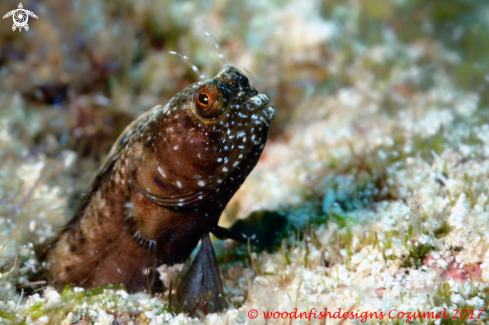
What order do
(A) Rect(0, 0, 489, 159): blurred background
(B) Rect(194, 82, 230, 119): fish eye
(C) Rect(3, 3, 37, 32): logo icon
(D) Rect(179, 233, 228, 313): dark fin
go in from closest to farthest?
(B) Rect(194, 82, 230, 119): fish eye → (D) Rect(179, 233, 228, 313): dark fin → (C) Rect(3, 3, 37, 32): logo icon → (A) Rect(0, 0, 489, 159): blurred background

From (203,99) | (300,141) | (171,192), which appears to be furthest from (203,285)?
(300,141)

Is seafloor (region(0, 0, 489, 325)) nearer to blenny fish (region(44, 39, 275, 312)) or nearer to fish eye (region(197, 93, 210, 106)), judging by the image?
blenny fish (region(44, 39, 275, 312))

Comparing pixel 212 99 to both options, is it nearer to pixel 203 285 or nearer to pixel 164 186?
pixel 164 186

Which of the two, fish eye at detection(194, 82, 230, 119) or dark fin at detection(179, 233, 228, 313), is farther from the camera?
dark fin at detection(179, 233, 228, 313)

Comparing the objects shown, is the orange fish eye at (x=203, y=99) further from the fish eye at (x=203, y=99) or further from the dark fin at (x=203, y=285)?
the dark fin at (x=203, y=285)

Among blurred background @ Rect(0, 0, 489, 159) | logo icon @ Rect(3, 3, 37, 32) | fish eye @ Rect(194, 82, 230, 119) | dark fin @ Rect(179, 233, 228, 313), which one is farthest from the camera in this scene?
blurred background @ Rect(0, 0, 489, 159)

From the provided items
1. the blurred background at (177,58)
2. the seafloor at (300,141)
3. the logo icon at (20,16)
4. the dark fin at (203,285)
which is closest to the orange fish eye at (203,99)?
the dark fin at (203,285)

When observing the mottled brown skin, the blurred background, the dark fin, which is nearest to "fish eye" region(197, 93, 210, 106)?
the mottled brown skin

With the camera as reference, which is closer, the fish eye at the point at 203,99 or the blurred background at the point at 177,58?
the fish eye at the point at 203,99
